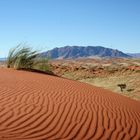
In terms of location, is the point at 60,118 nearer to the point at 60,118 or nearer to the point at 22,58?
the point at 60,118

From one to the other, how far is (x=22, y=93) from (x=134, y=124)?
3.39 meters

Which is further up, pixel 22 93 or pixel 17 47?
pixel 17 47

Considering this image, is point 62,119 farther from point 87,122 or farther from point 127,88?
point 127,88

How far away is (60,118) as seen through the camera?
7.72 meters

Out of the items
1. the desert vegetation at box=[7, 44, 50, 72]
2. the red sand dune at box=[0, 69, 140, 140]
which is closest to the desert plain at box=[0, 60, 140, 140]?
the red sand dune at box=[0, 69, 140, 140]

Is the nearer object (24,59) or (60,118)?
(60,118)

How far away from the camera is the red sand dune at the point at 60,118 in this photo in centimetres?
666

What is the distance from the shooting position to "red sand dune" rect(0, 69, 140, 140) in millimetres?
6660

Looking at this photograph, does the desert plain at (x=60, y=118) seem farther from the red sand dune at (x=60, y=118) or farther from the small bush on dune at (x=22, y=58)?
the small bush on dune at (x=22, y=58)

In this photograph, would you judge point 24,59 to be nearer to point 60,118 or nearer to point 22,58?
point 22,58

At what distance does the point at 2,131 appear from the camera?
20.6ft

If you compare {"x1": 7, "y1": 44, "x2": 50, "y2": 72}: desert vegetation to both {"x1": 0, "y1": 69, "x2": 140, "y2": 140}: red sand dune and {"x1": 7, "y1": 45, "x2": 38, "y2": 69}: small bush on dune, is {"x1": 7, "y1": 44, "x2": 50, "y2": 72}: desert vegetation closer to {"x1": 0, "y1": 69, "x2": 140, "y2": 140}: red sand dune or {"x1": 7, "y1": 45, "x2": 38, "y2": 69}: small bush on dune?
{"x1": 7, "y1": 45, "x2": 38, "y2": 69}: small bush on dune

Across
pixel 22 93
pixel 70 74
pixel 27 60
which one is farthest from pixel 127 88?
pixel 22 93

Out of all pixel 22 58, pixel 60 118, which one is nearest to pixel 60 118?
pixel 60 118
